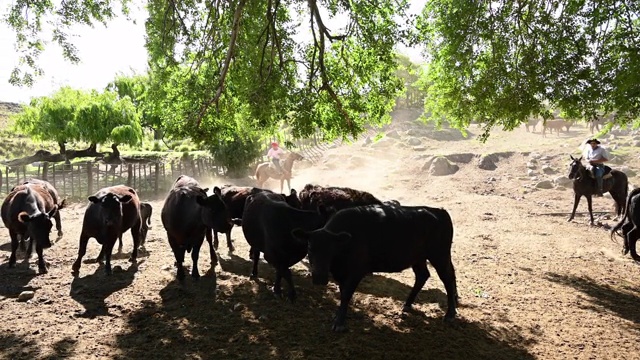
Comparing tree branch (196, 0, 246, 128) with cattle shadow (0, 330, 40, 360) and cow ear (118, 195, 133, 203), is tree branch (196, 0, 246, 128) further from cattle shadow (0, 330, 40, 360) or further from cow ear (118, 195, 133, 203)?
cattle shadow (0, 330, 40, 360)

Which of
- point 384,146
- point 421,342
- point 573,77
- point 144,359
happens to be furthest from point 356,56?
point 384,146

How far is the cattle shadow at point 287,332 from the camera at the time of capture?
464cm

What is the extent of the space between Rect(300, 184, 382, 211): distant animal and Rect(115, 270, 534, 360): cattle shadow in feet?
6.82

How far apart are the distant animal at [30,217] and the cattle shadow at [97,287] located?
96cm

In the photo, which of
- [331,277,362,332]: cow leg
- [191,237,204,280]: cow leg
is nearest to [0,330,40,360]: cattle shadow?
[191,237,204,280]: cow leg

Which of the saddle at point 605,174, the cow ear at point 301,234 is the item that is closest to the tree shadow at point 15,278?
the cow ear at point 301,234

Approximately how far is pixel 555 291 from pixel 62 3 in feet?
38.2

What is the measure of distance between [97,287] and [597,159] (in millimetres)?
15153

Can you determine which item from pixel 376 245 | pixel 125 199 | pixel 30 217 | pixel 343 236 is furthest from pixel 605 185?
pixel 30 217

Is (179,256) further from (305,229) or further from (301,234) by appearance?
(301,234)

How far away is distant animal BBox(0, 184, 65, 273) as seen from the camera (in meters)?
7.05

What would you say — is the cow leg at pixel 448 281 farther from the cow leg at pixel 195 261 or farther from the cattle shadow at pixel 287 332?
the cow leg at pixel 195 261

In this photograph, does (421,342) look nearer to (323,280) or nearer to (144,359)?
(323,280)

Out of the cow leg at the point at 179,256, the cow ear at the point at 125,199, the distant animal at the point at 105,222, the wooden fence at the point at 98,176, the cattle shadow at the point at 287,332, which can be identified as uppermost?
the cow ear at the point at 125,199
